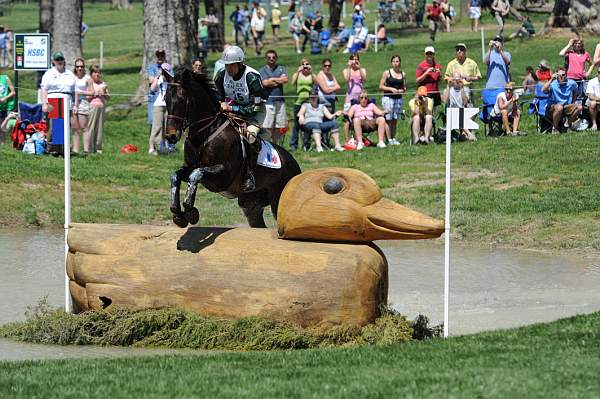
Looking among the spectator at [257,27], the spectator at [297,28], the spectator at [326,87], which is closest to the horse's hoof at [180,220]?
the spectator at [326,87]

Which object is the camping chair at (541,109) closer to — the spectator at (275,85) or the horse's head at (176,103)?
the spectator at (275,85)

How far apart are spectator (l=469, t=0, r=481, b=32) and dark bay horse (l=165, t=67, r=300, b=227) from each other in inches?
1354

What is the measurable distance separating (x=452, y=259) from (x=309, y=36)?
2894 cm

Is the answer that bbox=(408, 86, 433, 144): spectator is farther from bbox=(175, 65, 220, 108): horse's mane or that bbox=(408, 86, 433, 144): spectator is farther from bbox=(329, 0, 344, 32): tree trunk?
bbox=(329, 0, 344, 32): tree trunk

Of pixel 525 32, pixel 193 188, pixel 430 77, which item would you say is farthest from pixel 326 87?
pixel 525 32

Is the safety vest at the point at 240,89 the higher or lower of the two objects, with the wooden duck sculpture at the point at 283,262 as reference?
higher

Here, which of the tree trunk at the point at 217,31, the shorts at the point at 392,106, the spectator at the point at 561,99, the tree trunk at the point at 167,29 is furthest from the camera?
the tree trunk at the point at 217,31

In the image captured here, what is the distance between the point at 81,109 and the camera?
978 inches

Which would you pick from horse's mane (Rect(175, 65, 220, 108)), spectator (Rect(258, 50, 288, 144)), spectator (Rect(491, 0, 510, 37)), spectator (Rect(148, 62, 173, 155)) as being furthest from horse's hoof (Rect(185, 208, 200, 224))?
spectator (Rect(491, 0, 510, 37))

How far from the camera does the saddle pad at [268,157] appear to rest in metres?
13.4

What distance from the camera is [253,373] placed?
9.23 meters

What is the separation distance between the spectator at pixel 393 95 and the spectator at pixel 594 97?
12.1ft

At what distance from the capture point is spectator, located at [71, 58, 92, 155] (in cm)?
2475

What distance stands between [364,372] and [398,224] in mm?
2477
